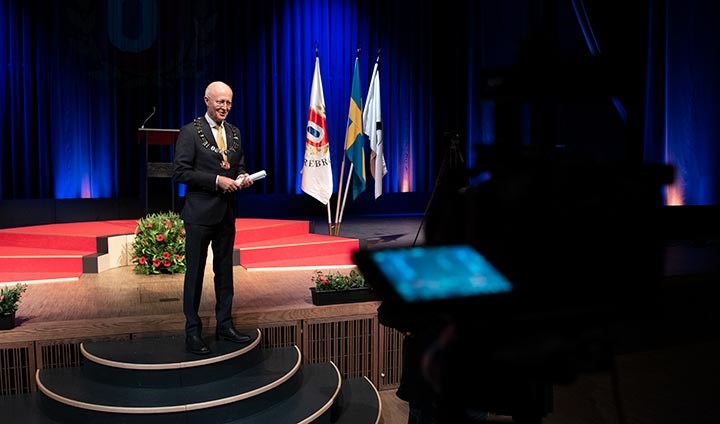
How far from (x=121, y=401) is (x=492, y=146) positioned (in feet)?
9.06

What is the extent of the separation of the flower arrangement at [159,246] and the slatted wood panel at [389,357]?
6.40 ft

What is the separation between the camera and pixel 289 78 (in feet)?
28.7

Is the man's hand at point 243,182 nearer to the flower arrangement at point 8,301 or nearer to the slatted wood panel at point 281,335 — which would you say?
the slatted wood panel at point 281,335

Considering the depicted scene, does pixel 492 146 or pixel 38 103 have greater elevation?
pixel 38 103

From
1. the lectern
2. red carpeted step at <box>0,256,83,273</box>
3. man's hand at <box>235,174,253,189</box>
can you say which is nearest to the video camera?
man's hand at <box>235,174,253,189</box>

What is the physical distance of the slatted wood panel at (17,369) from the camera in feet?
11.4

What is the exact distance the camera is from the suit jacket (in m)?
3.21

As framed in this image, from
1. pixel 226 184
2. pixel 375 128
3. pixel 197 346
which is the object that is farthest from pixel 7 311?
pixel 375 128

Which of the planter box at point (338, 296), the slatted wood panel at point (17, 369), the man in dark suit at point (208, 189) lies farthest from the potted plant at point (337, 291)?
the slatted wood panel at point (17, 369)

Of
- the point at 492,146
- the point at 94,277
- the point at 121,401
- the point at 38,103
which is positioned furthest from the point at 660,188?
the point at 38,103

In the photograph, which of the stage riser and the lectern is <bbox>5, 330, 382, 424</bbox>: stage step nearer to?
the stage riser

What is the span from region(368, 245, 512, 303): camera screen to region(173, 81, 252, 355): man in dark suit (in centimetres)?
243

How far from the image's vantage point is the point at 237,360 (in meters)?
3.48

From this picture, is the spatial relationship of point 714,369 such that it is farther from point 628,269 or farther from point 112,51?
point 112,51
